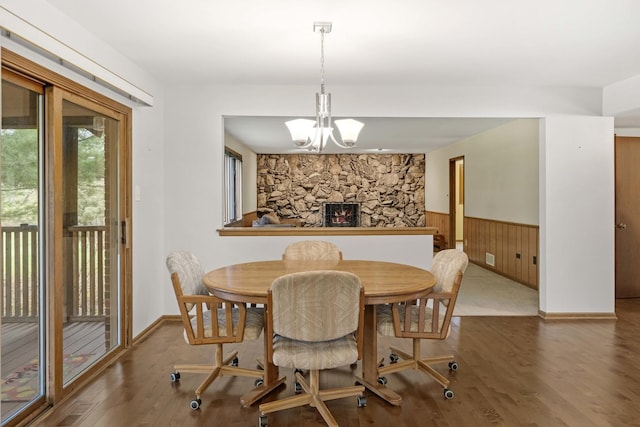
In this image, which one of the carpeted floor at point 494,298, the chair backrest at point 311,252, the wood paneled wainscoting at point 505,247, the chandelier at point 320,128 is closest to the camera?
the chandelier at point 320,128

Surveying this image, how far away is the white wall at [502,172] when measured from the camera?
230 inches

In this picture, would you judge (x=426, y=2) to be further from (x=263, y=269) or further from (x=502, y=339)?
(x=502, y=339)

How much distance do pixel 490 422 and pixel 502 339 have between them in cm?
151

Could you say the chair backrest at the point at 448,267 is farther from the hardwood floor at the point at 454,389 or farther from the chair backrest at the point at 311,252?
the chair backrest at the point at 311,252

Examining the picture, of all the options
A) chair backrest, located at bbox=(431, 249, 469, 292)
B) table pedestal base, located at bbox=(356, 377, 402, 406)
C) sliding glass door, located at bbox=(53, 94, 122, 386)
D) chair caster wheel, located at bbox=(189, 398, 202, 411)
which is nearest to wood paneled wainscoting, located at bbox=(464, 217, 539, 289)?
chair backrest, located at bbox=(431, 249, 469, 292)

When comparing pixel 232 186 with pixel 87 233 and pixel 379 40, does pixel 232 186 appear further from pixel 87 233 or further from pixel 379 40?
pixel 379 40

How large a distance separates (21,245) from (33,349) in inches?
23.3

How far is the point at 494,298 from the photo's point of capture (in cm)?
514

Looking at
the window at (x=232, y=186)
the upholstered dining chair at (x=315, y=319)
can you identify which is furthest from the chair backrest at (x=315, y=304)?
the window at (x=232, y=186)

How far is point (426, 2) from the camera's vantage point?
97.0 inches

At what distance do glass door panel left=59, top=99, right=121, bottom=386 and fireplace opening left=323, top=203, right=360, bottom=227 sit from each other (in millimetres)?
7298

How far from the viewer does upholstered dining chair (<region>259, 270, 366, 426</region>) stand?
6.75 ft

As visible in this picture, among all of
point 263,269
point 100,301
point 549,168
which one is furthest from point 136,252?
point 549,168

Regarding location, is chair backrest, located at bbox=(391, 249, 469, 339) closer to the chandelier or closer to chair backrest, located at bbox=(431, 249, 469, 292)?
chair backrest, located at bbox=(431, 249, 469, 292)
